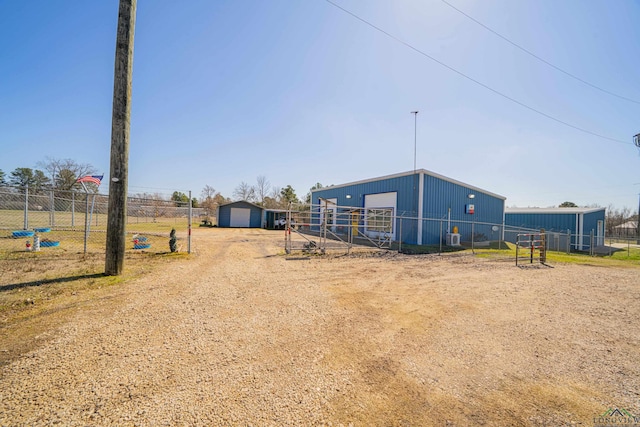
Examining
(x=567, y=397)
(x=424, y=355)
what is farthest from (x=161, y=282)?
(x=567, y=397)

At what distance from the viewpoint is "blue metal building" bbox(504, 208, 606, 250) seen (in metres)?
22.3

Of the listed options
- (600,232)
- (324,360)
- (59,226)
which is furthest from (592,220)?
(59,226)

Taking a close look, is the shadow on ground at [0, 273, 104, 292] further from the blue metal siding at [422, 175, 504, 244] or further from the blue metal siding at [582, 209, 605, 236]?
the blue metal siding at [582, 209, 605, 236]

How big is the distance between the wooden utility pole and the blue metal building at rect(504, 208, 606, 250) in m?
29.3

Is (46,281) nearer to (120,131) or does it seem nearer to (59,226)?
(120,131)

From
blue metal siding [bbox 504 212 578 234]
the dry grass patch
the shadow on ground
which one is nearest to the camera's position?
the dry grass patch

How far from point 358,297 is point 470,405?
3387 mm

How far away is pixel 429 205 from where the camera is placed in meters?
17.1

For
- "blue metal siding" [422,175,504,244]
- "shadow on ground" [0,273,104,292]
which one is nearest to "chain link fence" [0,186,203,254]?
"shadow on ground" [0,273,104,292]

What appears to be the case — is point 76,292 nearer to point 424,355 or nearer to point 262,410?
point 262,410

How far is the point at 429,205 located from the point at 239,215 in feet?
74.7

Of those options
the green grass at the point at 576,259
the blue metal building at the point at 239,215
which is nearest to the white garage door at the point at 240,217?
the blue metal building at the point at 239,215

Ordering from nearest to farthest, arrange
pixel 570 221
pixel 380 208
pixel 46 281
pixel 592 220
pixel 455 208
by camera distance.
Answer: pixel 46 281
pixel 455 208
pixel 380 208
pixel 570 221
pixel 592 220

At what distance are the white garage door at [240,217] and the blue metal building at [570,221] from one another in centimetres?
2872
